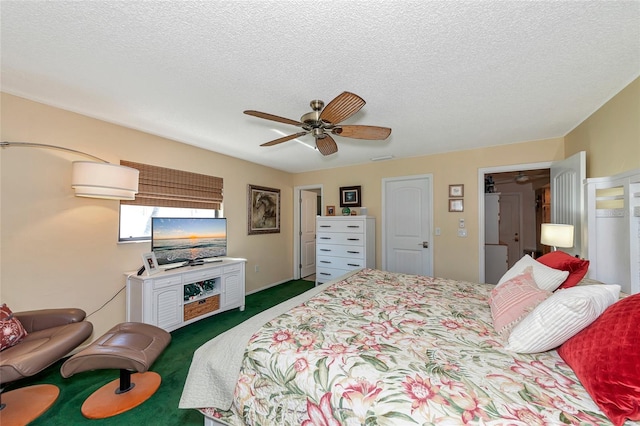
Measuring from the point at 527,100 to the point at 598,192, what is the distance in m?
0.98

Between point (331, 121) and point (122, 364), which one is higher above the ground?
point (331, 121)

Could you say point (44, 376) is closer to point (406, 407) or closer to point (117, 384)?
point (117, 384)

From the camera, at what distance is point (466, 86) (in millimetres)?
1806

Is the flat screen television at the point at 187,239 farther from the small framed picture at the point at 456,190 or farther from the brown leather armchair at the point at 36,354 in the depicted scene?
the small framed picture at the point at 456,190

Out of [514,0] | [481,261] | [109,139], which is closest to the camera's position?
[514,0]

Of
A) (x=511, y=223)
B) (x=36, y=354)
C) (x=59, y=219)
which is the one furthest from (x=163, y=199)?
(x=511, y=223)

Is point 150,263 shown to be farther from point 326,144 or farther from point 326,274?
point 326,274

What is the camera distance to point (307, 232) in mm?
5305

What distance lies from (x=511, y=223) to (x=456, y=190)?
11.3 feet

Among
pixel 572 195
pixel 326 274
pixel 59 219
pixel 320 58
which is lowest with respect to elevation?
pixel 326 274

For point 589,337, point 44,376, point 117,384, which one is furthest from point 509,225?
point 44,376

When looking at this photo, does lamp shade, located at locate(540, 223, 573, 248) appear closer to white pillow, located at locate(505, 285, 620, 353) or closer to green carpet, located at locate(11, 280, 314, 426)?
white pillow, located at locate(505, 285, 620, 353)

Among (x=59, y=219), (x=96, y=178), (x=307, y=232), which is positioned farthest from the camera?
(x=307, y=232)

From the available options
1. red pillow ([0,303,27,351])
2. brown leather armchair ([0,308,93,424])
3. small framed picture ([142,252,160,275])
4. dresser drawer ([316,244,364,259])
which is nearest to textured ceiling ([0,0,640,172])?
small framed picture ([142,252,160,275])
